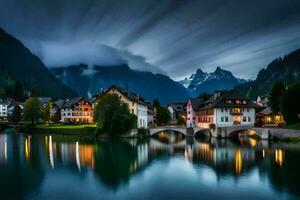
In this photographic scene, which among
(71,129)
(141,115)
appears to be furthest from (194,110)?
(71,129)

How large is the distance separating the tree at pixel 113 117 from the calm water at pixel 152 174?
2632 centimetres

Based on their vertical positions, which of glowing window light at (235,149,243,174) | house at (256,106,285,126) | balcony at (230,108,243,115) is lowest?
glowing window light at (235,149,243,174)

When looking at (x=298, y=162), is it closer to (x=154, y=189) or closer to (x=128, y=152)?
(x=154, y=189)

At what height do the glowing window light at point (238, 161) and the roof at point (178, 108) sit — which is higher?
the roof at point (178, 108)

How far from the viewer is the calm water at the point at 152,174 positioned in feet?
112

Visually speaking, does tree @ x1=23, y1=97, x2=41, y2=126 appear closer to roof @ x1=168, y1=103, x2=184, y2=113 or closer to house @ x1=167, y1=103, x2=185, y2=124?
house @ x1=167, y1=103, x2=185, y2=124

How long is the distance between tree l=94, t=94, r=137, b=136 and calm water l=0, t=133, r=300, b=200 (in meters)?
26.3

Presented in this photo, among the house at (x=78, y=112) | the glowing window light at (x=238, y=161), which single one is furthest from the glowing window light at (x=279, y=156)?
the house at (x=78, y=112)

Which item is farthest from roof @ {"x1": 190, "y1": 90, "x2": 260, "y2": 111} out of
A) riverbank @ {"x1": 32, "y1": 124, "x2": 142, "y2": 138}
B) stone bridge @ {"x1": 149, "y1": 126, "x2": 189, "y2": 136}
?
riverbank @ {"x1": 32, "y1": 124, "x2": 142, "y2": 138}

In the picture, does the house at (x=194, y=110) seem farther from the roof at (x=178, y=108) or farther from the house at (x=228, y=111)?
the roof at (x=178, y=108)

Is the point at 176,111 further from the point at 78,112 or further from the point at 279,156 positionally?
the point at 279,156

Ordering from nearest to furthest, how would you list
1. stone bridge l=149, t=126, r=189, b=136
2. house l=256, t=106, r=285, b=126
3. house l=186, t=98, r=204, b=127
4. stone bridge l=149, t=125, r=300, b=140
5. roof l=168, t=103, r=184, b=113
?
stone bridge l=149, t=125, r=300, b=140, stone bridge l=149, t=126, r=189, b=136, house l=186, t=98, r=204, b=127, house l=256, t=106, r=285, b=126, roof l=168, t=103, r=184, b=113

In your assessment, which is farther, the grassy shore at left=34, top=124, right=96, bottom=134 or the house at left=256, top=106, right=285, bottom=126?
the house at left=256, top=106, right=285, bottom=126

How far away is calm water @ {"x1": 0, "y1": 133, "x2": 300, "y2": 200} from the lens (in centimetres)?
3403
